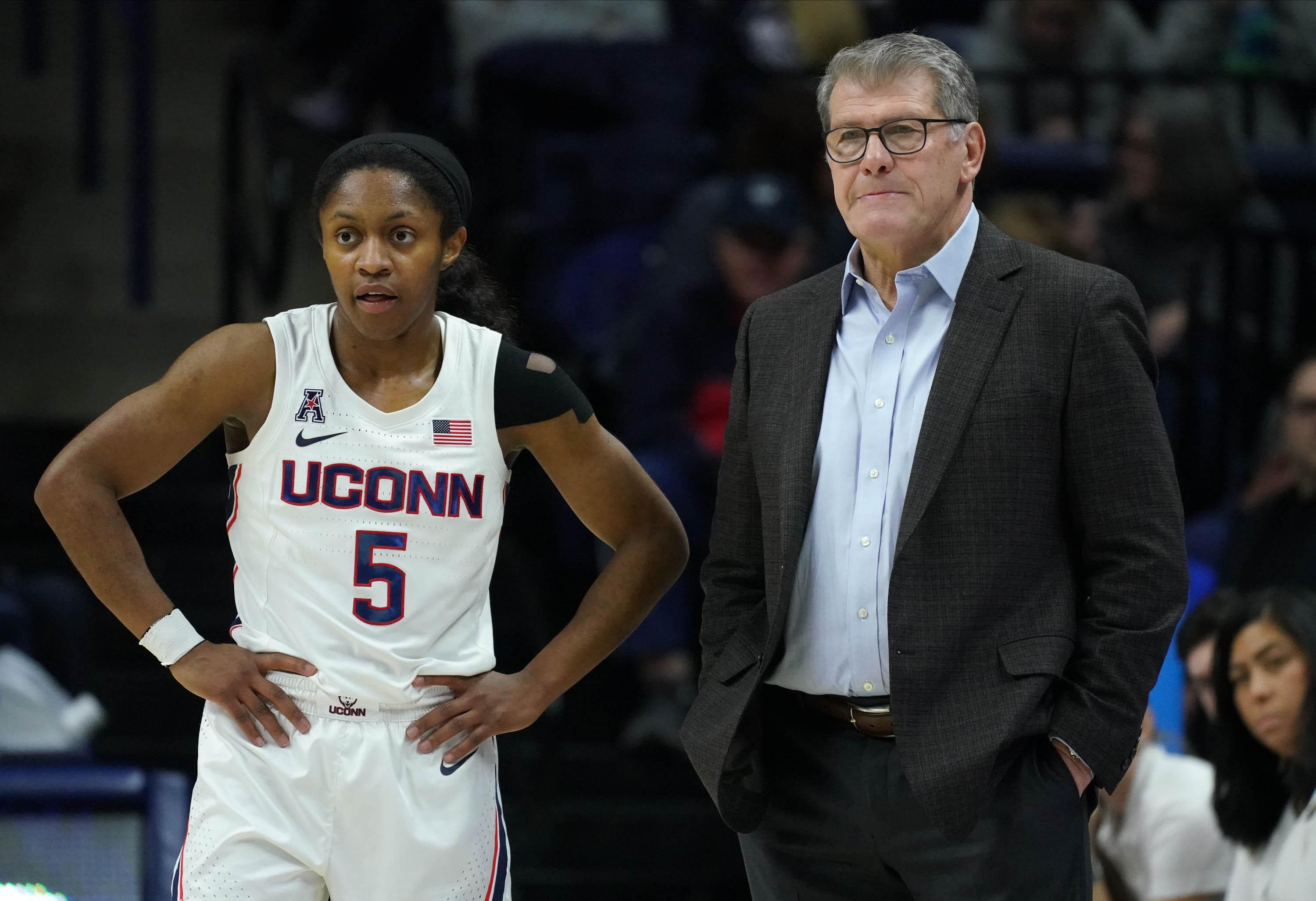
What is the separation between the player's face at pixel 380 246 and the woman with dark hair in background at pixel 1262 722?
212 cm

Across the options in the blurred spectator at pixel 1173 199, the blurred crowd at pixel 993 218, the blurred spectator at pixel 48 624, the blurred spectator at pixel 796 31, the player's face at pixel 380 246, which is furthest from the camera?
the blurred spectator at pixel 796 31

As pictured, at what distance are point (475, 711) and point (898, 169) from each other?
970 mm

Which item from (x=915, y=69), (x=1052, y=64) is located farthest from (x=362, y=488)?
(x=1052, y=64)

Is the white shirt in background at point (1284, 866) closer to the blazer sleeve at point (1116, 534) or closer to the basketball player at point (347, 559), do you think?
the blazer sleeve at point (1116, 534)

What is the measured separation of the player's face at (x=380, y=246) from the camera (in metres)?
2.41

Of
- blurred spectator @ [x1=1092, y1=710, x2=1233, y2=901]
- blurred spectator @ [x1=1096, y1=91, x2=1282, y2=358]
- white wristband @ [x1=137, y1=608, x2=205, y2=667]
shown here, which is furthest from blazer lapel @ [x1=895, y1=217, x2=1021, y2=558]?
blurred spectator @ [x1=1096, y1=91, x2=1282, y2=358]

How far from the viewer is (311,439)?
96.3 inches

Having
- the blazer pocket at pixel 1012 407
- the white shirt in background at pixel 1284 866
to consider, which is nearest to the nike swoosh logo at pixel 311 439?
the blazer pocket at pixel 1012 407

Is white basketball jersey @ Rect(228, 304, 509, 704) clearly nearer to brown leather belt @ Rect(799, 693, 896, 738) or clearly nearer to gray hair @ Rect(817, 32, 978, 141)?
brown leather belt @ Rect(799, 693, 896, 738)

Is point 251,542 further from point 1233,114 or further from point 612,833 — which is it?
point 1233,114

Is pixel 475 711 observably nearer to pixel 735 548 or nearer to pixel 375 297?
pixel 735 548

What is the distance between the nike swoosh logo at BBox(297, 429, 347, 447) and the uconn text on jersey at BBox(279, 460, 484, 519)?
3cm

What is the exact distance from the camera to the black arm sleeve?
2527mm

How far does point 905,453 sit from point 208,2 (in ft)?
21.0
